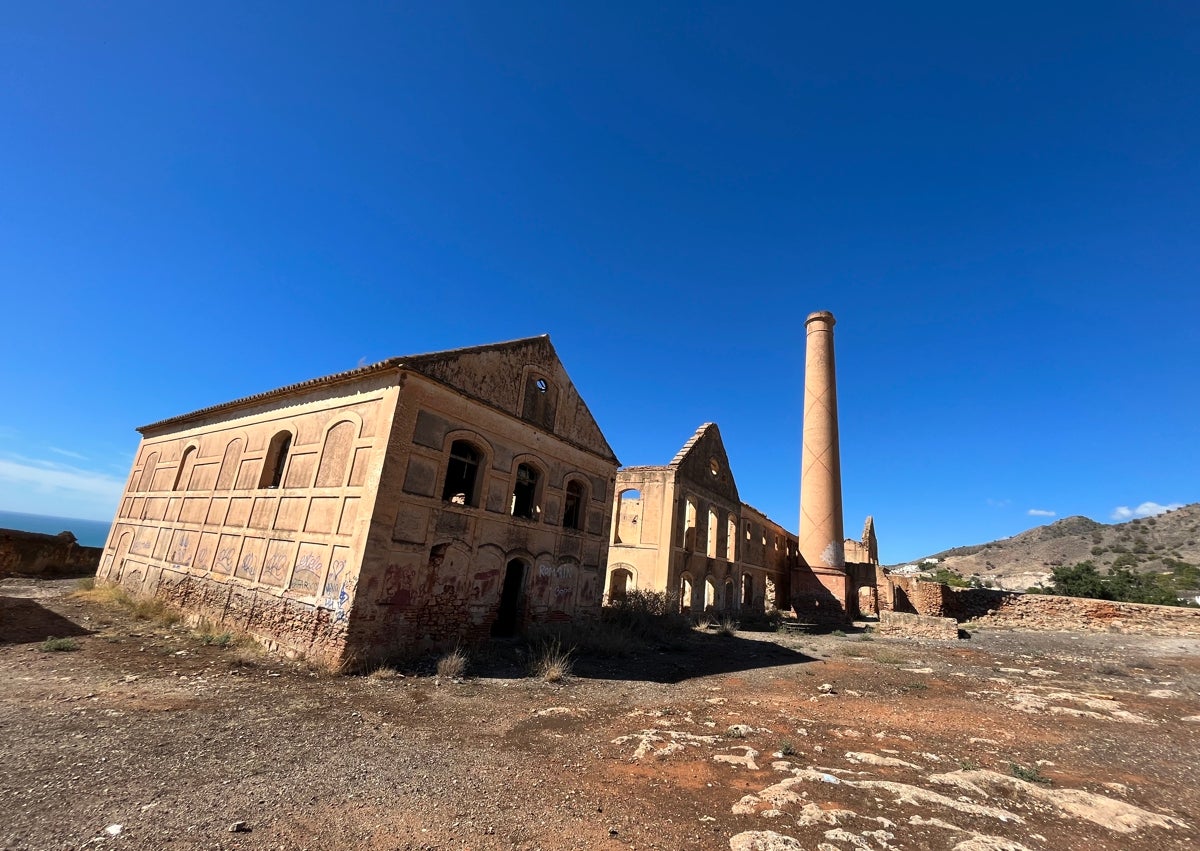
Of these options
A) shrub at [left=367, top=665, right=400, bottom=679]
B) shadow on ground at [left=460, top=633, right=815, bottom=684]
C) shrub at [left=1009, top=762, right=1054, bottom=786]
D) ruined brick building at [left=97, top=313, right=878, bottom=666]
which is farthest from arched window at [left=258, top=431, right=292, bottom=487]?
shrub at [left=1009, top=762, right=1054, bottom=786]

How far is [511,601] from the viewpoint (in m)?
14.2

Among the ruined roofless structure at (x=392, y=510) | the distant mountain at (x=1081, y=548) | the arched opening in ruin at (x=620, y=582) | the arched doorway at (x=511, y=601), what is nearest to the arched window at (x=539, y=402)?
the ruined roofless structure at (x=392, y=510)

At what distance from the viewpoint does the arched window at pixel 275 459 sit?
1372 cm

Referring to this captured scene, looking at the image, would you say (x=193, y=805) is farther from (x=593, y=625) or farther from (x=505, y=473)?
(x=593, y=625)

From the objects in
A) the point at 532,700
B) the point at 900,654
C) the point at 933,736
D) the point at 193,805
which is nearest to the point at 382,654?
the point at 532,700

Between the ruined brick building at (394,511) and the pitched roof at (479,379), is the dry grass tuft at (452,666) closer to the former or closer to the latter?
the ruined brick building at (394,511)

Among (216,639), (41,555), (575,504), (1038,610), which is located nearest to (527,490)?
(575,504)

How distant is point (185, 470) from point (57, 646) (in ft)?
27.5

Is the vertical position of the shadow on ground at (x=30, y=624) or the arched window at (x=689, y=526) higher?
the arched window at (x=689, y=526)

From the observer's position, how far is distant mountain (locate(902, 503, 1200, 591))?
59.8m

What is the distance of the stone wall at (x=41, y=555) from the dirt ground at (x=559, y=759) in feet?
46.5

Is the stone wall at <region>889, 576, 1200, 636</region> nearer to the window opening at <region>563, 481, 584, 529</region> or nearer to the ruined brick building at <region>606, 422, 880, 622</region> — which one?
the ruined brick building at <region>606, 422, 880, 622</region>

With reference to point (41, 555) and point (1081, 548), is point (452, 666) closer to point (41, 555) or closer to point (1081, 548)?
point (41, 555)

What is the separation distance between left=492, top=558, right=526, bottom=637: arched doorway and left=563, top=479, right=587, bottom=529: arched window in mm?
2376
